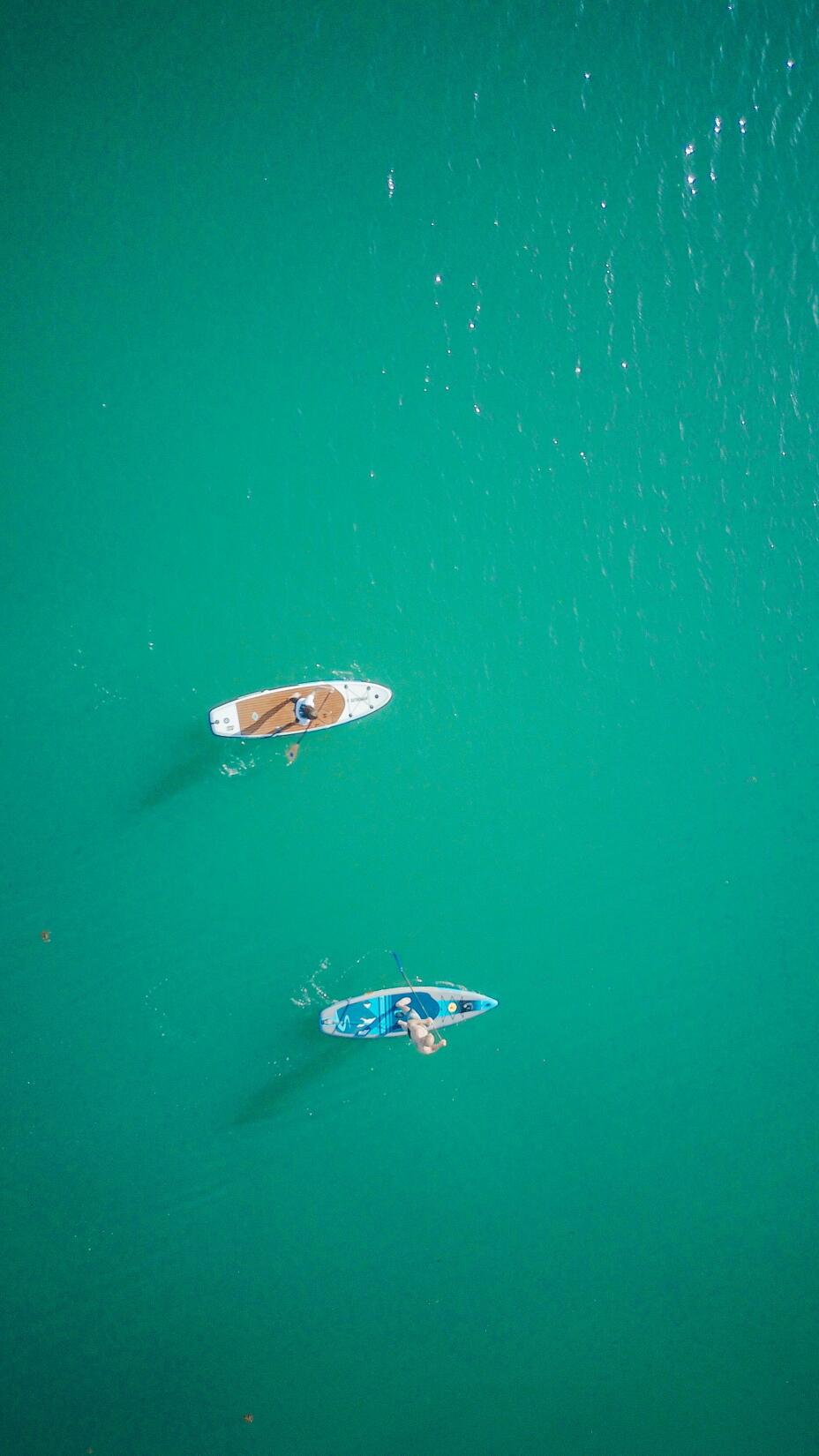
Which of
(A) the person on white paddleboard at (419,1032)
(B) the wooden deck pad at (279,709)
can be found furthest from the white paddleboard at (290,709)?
(A) the person on white paddleboard at (419,1032)

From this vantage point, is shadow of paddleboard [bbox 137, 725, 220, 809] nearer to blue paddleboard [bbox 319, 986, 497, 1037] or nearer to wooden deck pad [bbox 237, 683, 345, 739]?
wooden deck pad [bbox 237, 683, 345, 739]

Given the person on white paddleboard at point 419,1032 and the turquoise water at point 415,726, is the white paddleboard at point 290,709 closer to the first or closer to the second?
the turquoise water at point 415,726

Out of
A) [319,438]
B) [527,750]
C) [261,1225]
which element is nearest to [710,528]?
[527,750]

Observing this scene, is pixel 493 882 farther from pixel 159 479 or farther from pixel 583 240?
pixel 583 240

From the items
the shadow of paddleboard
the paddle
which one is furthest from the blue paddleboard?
the shadow of paddleboard

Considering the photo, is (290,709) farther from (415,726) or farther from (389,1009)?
(389,1009)
